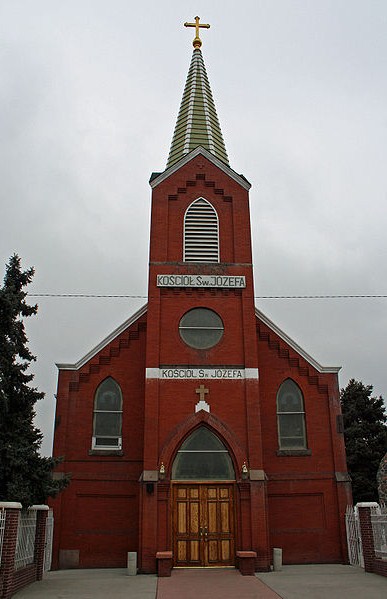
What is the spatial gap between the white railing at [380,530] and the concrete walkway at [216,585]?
672 mm

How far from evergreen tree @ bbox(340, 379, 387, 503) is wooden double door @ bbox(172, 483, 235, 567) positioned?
22.7 metres

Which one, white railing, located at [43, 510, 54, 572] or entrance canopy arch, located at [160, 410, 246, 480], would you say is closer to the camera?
entrance canopy arch, located at [160, 410, 246, 480]

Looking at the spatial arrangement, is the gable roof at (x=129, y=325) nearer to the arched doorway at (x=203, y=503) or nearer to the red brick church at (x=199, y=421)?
the red brick church at (x=199, y=421)

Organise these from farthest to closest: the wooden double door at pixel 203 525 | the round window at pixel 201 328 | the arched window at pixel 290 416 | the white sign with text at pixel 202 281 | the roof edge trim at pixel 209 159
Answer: the roof edge trim at pixel 209 159, the arched window at pixel 290 416, the white sign with text at pixel 202 281, the round window at pixel 201 328, the wooden double door at pixel 203 525

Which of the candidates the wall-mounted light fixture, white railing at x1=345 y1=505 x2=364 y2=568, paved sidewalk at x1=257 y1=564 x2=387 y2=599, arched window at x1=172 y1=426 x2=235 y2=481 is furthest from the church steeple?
paved sidewalk at x1=257 y1=564 x2=387 y2=599

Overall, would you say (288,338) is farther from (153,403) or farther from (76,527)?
(76,527)

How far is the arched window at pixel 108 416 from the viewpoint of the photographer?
2027 centimetres

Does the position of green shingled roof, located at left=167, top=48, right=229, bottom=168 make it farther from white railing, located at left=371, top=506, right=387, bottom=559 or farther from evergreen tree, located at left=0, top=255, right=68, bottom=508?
white railing, located at left=371, top=506, right=387, bottom=559

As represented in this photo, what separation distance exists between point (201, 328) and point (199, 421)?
10.5 ft

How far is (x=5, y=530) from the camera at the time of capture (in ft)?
40.7

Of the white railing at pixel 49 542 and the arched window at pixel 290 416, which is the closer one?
the white railing at pixel 49 542

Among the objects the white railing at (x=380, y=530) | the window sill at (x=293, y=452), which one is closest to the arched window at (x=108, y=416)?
the window sill at (x=293, y=452)

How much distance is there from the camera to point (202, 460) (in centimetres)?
1798

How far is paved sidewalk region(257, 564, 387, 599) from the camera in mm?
12945
